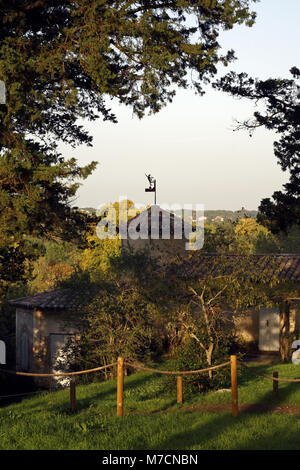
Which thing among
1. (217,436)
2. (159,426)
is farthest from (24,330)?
(217,436)

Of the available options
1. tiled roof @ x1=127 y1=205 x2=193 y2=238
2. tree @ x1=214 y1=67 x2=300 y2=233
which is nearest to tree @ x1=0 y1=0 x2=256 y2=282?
tree @ x1=214 y1=67 x2=300 y2=233

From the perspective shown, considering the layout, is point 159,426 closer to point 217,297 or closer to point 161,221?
point 217,297

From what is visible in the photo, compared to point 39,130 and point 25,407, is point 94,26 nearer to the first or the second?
point 39,130

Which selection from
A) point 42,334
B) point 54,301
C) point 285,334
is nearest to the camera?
point 285,334

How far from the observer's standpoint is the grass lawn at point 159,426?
9.98m

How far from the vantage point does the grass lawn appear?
9977 mm

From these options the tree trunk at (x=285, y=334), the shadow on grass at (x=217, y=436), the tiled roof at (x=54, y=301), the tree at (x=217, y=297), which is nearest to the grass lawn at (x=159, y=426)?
the shadow on grass at (x=217, y=436)

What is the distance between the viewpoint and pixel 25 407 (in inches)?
643

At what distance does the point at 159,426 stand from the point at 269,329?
18.1 metres

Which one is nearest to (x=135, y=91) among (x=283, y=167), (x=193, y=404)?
(x=283, y=167)

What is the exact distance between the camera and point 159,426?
11.4 metres

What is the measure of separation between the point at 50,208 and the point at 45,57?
375 centimetres

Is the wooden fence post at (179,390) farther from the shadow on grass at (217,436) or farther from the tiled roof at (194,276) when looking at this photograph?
the tiled roof at (194,276)

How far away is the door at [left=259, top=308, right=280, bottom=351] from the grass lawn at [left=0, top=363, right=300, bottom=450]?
1243 centimetres
